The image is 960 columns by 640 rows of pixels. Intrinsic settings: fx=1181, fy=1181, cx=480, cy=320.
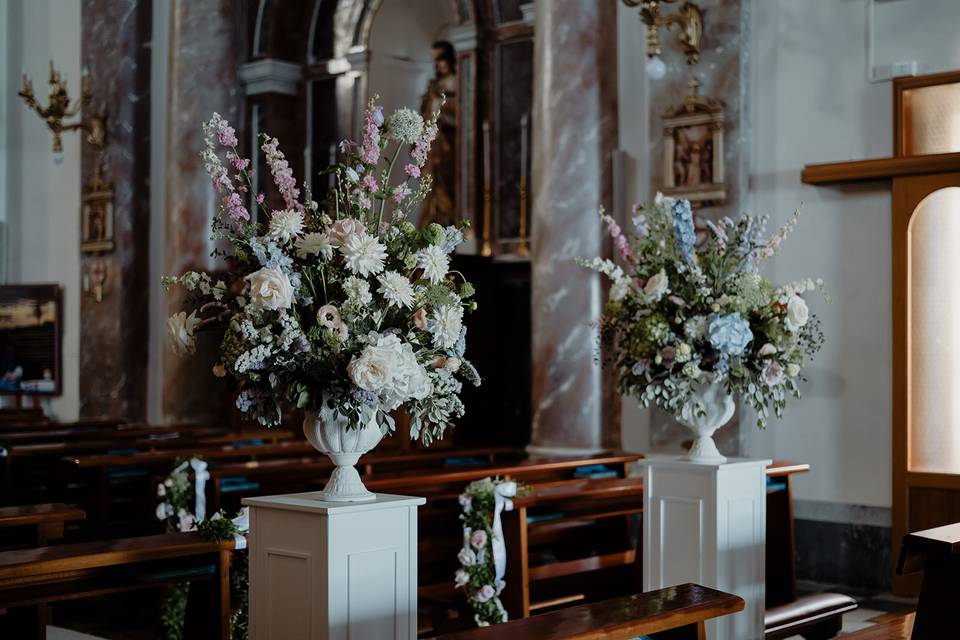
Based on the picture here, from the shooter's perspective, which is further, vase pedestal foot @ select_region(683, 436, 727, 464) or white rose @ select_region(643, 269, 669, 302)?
vase pedestal foot @ select_region(683, 436, 727, 464)

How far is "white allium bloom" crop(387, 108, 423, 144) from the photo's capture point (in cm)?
332

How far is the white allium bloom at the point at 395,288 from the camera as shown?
3.21 metres

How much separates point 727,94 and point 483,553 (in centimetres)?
383

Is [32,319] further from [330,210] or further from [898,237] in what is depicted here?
[330,210]

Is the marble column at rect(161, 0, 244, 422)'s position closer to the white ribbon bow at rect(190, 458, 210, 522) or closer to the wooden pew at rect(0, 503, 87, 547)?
the white ribbon bow at rect(190, 458, 210, 522)

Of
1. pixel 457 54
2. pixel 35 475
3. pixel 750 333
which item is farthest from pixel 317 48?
pixel 750 333

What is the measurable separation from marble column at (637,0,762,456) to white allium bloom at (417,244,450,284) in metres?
4.45

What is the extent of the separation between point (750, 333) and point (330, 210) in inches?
73.1

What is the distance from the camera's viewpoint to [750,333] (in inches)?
179

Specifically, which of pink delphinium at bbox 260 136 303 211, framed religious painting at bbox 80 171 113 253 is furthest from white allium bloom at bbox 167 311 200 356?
framed religious painting at bbox 80 171 113 253

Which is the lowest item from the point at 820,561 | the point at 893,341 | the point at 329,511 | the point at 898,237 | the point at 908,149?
the point at 820,561

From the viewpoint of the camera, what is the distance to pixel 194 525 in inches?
228

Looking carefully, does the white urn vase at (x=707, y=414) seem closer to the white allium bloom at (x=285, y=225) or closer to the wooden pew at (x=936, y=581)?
the wooden pew at (x=936, y=581)

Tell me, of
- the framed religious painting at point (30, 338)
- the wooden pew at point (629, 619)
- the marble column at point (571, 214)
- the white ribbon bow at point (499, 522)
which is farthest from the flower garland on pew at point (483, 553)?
the framed religious painting at point (30, 338)
